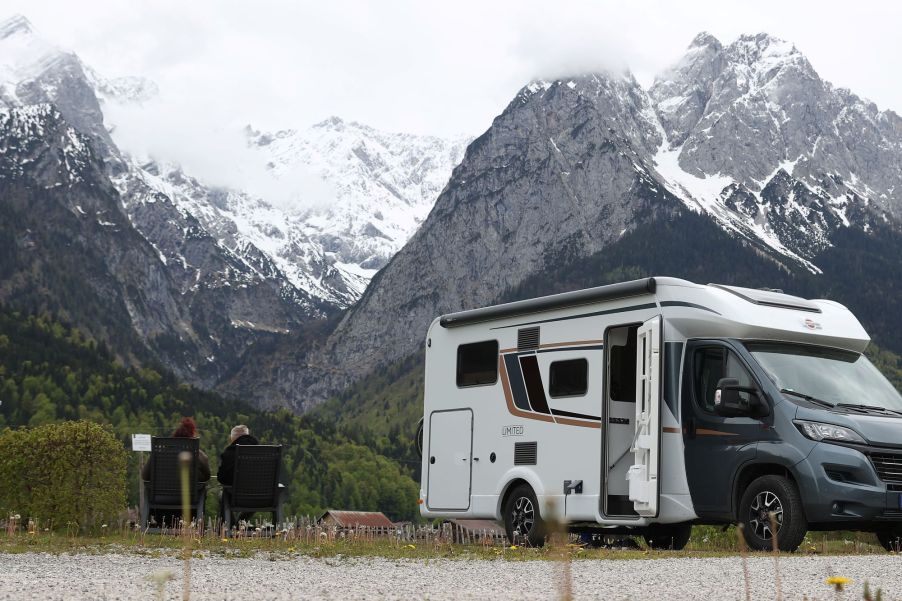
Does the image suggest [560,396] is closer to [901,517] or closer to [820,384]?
[820,384]

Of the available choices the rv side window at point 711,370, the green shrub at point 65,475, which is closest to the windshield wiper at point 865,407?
the rv side window at point 711,370

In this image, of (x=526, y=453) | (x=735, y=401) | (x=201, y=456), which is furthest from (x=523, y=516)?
(x=201, y=456)

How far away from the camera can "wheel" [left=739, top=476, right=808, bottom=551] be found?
1259 centimetres

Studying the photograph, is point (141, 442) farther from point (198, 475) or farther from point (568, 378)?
point (568, 378)

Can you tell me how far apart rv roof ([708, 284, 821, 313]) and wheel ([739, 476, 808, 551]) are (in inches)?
92.6

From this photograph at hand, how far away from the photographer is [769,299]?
1427 cm

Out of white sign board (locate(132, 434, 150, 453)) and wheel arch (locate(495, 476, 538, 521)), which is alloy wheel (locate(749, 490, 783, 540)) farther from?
white sign board (locate(132, 434, 150, 453))

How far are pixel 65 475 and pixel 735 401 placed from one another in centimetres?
928

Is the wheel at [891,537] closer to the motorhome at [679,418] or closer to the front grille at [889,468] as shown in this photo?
the motorhome at [679,418]

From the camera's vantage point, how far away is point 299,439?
14650 centimetres

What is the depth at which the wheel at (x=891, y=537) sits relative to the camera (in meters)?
13.6

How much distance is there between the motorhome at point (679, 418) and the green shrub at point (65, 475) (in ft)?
16.6

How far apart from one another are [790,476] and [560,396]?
11.0 ft

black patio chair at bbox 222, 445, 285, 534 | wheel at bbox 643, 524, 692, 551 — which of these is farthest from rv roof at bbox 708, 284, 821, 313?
black patio chair at bbox 222, 445, 285, 534
